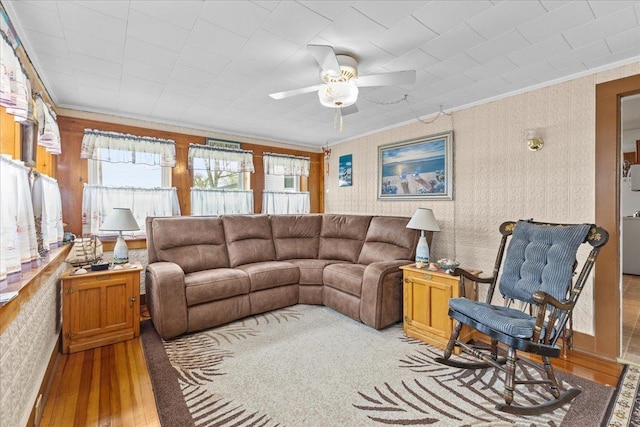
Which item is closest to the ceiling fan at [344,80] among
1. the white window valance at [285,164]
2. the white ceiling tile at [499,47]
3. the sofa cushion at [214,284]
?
the white ceiling tile at [499,47]

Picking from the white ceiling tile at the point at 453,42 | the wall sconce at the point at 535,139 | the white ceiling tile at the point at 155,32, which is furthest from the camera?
the wall sconce at the point at 535,139

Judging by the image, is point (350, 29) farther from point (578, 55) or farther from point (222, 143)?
point (222, 143)

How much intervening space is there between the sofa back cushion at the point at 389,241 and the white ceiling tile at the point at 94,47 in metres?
3.07

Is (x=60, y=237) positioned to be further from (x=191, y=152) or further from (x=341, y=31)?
(x=341, y=31)

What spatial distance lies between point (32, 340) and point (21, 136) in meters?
1.39

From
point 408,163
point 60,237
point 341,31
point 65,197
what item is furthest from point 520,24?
point 65,197

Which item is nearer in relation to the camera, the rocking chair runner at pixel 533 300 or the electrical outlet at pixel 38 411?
the electrical outlet at pixel 38 411

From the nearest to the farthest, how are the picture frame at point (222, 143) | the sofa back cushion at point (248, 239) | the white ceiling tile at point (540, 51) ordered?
the white ceiling tile at point (540, 51)
the sofa back cushion at point (248, 239)
the picture frame at point (222, 143)

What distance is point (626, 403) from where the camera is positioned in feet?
6.01

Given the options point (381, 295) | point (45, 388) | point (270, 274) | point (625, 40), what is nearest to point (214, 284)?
point (270, 274)

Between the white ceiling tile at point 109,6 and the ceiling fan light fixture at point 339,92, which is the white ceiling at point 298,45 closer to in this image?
the white ceiling tile at point 109,6

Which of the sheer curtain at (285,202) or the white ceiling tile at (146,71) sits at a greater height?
the white ceiling tile at (146,71)

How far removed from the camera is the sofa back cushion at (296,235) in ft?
13.4

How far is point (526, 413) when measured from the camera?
173 cm
